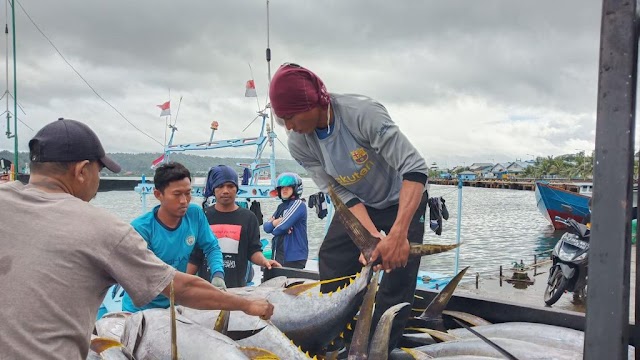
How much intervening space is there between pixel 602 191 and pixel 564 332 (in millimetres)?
1478

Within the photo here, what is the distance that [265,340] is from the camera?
91.2 inches

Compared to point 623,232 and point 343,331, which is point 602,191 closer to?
point 623,232

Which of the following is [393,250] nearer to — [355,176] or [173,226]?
[355,176]

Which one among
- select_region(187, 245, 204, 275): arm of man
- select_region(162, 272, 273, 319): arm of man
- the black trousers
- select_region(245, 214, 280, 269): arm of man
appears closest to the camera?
select_region(162, 272, 273, 319): arm of man

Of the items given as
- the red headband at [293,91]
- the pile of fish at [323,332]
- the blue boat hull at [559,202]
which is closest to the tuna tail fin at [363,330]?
the pile of fish at [323,332]

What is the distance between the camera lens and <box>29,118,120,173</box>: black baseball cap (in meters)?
1.56

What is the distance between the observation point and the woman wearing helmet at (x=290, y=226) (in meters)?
5.45

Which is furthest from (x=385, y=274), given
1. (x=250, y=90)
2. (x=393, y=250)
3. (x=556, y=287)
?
(x=250, y=90)

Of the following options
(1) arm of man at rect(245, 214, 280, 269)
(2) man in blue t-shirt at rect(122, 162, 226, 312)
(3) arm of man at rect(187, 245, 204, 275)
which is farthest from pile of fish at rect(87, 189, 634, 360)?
(1) arm of man at rect(245, 214, 280, 269)

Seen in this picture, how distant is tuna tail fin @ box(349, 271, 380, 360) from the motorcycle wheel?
391 centimetres

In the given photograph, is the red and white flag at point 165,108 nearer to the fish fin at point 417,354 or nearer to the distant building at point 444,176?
the fish fin at point 417,354

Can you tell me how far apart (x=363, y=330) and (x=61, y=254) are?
1.35m

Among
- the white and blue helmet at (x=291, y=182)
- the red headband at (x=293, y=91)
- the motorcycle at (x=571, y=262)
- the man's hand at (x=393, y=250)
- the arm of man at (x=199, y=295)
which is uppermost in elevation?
the red headband at (x=293, y=91)

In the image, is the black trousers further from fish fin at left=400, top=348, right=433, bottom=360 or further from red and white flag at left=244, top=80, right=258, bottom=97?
red and white flag at left=244, top=80, right=258, bottom=97
